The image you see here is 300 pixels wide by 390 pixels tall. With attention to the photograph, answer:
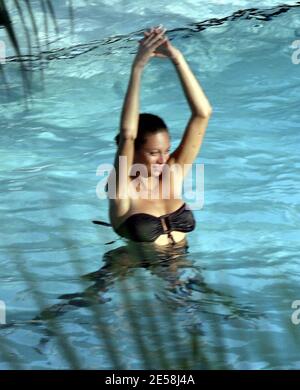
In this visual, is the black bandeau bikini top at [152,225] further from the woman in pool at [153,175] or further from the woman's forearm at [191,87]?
the woman's forearm at [191,87]

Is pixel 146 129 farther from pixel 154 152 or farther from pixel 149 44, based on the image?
pixel 149 44

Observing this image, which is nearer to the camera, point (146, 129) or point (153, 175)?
point (146, 129)

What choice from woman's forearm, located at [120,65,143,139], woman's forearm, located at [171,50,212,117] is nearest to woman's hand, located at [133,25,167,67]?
woman's forearm, located at [120,65,143,139]

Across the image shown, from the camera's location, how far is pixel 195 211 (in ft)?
16.8

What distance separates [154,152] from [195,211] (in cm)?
170

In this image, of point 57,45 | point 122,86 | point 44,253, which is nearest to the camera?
point 44,253

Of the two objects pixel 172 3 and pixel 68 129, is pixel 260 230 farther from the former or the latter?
pixel 172 3

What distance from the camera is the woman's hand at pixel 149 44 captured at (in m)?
2.96

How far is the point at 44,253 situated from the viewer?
14.2ft

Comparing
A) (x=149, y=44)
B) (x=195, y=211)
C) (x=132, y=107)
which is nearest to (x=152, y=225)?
(x=132, y=107)

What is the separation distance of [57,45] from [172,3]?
1.25 metres

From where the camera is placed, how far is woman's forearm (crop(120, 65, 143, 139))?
3061 millimetres

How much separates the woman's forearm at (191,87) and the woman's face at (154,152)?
0.53 feet
